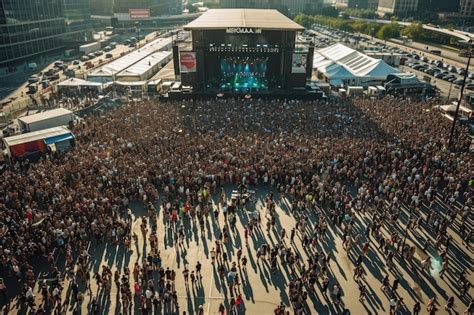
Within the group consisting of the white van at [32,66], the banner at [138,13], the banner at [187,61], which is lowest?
the white van at [32,66]

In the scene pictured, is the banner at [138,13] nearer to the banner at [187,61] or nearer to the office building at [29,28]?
the office building at [29,28]

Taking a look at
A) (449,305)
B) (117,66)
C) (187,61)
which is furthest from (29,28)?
(449,305)

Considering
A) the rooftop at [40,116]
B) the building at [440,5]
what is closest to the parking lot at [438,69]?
the rooftop at [40,116]

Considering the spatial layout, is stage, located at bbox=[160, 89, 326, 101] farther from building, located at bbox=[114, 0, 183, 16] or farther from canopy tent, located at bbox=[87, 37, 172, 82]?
building, located at bbox=[114, 0, 183, 16]

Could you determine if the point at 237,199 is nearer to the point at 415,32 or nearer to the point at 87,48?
the point at 87,48

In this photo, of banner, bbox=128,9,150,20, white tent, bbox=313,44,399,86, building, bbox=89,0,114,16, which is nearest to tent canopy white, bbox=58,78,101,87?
white tent, bbox=313,44,399,86

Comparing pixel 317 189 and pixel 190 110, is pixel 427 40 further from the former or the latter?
pixel 317 189

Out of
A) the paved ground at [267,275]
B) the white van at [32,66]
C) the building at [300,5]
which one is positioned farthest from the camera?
the building at [300,5]
